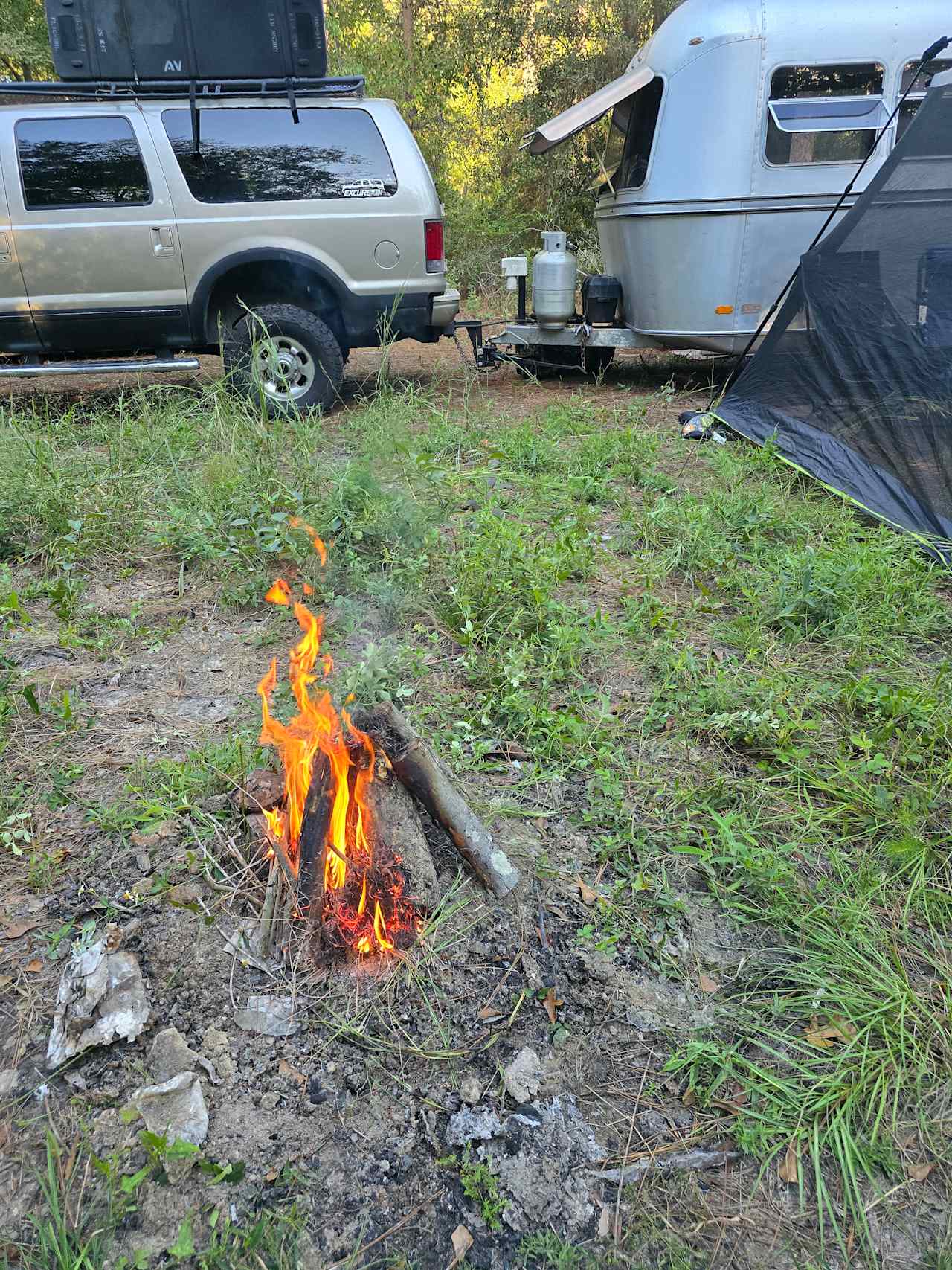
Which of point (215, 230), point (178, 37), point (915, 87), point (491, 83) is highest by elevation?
point (491, 83)

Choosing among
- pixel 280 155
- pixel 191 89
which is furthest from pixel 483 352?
pixel 191 89

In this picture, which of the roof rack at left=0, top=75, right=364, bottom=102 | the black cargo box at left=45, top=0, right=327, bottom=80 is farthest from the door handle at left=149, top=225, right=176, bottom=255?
the black cargo box at left=45, top=0, right=327, bottom=80

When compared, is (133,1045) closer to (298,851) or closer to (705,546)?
(298,851)

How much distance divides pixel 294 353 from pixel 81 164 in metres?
2.00

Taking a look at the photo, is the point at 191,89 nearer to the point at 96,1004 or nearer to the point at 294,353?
the point at 294,353

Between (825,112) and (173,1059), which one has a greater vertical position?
(825,112)

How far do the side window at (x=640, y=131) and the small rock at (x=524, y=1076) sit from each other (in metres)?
7.60

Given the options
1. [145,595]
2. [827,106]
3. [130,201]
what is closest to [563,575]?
[145,595]

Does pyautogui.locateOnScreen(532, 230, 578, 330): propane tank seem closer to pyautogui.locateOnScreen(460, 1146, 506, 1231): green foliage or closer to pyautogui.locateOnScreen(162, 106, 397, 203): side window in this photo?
pyautogui.locateOnScreen(162, 106, 397, 203): side window

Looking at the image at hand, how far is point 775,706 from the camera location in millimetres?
3178

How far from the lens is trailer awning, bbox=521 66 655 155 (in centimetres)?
732

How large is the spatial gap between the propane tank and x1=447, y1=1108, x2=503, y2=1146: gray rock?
758 cm

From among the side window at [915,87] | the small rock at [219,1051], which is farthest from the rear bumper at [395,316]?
the small rock at [219,1051]

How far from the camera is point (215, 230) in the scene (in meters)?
6.49
